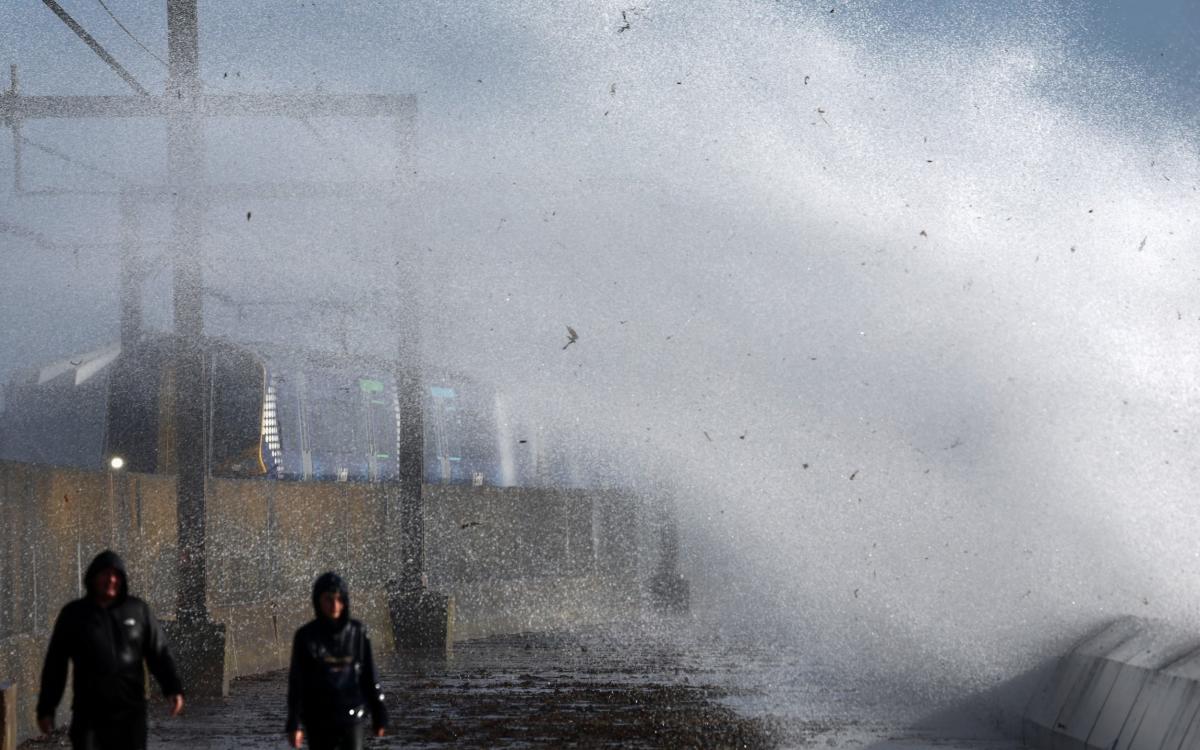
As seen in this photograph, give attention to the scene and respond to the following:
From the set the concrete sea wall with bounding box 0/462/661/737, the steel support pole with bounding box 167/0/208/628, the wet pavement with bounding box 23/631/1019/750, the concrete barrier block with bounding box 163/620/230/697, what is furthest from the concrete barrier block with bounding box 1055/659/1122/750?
the steel support pole with bounding box 167/0/208/628

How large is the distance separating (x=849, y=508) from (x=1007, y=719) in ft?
40.0


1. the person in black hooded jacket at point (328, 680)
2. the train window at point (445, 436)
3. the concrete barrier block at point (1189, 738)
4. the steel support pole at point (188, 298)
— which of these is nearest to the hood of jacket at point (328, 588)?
the person in black hooded jacket at point (328, 680)

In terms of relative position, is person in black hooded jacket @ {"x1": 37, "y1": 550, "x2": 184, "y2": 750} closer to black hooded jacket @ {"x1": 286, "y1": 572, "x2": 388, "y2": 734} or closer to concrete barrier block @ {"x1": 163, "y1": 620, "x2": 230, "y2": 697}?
black hooded jacket @ {"x1": 286, "y1": 572, "x2": 388, "y2": 734}

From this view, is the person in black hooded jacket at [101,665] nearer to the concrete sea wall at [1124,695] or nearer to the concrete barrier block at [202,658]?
the concrete sea wall at [1124,695]

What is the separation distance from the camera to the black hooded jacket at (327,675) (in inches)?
320

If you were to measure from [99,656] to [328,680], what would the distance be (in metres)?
0.99

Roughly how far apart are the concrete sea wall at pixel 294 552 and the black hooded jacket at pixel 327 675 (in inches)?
174

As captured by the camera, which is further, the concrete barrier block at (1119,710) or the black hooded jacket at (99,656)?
the concrete barrier block at (1119,710)

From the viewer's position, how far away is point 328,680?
320 inches

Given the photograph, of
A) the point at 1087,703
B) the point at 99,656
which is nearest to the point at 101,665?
the point at 99,656

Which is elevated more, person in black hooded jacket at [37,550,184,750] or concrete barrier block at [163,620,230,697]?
person in black hooded jacket at [37,550,184,750]

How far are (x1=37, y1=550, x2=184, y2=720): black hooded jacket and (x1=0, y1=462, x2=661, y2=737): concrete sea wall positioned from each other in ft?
13.3

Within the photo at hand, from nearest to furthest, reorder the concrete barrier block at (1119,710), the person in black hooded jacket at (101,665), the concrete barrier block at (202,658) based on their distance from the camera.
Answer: the person in black hooded jacket at (101,665) → the concrete barrier block at (1119,710) → the concrete barrier block at (202,658)

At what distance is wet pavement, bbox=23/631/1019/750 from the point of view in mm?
12133
